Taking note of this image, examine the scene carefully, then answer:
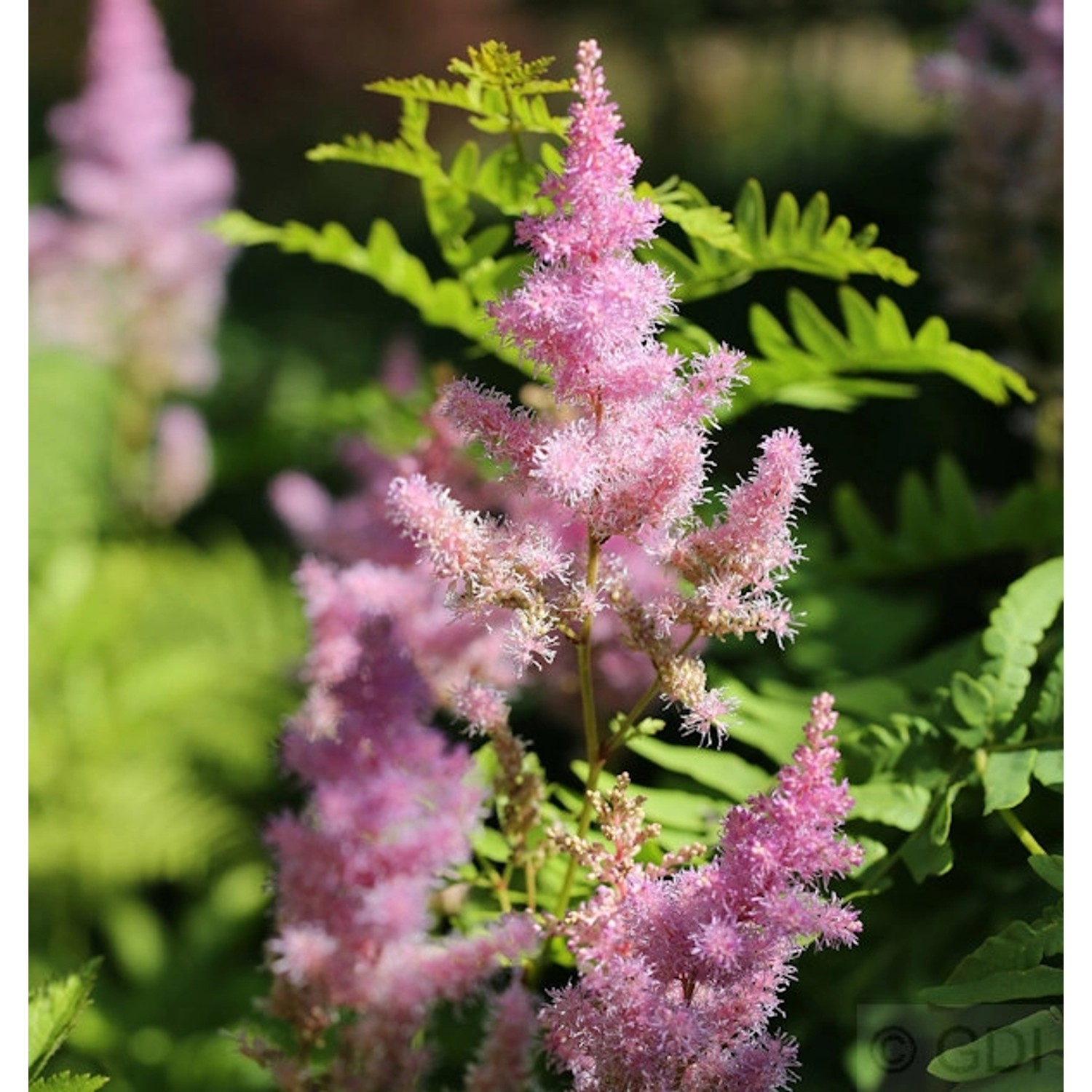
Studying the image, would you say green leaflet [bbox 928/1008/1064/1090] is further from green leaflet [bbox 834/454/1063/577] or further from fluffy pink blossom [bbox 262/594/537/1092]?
green leaflet [bbox 834/454/1063/577]

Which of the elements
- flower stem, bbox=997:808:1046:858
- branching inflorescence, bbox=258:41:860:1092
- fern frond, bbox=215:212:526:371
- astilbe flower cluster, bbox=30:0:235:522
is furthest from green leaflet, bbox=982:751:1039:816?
astilbe flower cluster, bbox=30:0:235:522

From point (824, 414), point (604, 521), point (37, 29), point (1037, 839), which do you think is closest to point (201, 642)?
point (824, 414)

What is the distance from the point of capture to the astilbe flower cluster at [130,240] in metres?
1.44

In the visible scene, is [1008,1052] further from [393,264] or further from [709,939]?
[393,264]

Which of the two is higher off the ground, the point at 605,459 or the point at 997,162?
the point at 997,162

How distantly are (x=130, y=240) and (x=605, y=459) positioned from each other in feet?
3.67

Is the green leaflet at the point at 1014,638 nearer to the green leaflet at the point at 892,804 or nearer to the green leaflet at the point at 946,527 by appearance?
Answer: the green leaflet at the point at 892,804

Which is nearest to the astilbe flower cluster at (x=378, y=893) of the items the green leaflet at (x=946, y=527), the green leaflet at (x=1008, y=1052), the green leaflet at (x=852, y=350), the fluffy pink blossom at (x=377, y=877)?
the fluffy pink blossom at (x=377, y=877)

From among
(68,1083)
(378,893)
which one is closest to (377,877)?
(378,893)

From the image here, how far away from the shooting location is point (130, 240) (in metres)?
1.45

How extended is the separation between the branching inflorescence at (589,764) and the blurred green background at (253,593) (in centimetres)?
6
